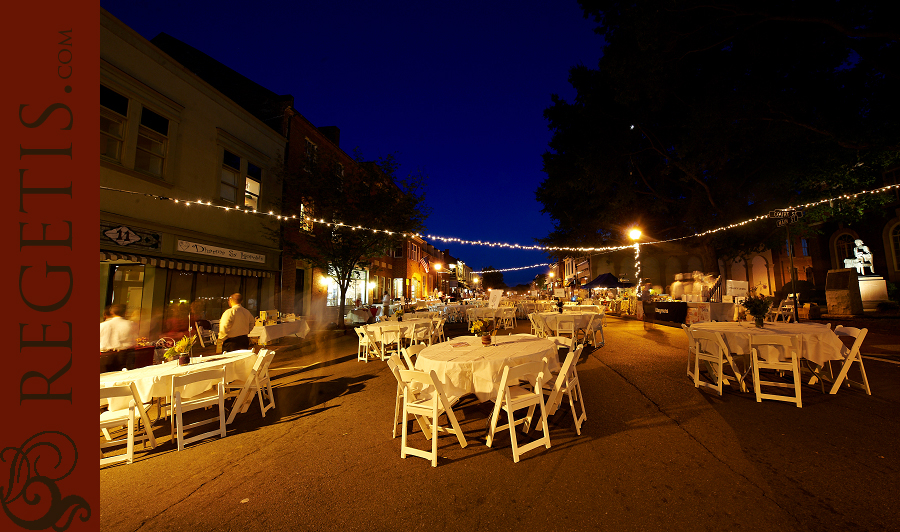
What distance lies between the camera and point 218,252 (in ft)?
37.4

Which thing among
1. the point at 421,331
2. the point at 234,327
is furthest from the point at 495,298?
the point at 234,327

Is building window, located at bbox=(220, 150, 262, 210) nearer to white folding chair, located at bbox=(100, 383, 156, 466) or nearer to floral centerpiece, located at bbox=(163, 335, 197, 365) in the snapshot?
floral centerpiece, located at bbox=(163, 335, 197, 365)

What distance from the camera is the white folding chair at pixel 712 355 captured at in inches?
193

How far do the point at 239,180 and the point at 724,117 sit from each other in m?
17.0

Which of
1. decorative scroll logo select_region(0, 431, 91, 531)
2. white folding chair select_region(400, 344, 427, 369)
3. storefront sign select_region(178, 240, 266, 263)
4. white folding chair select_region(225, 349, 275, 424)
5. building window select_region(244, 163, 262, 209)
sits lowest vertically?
white folding chair select_region(225, 349, 275, 424)

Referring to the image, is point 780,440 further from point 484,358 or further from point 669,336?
point 669,336

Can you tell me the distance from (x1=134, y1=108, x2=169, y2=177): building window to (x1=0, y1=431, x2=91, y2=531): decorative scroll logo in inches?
438

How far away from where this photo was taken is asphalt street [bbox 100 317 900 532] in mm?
2418

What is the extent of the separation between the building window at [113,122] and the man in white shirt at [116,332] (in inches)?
217

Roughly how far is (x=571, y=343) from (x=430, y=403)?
2.21 meters

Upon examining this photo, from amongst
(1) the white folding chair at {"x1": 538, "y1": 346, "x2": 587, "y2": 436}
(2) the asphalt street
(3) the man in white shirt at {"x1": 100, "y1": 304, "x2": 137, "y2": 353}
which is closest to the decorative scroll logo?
(2) the asphalt street

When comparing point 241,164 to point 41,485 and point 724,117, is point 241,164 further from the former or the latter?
point 724,117

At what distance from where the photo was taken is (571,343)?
16.0 feet

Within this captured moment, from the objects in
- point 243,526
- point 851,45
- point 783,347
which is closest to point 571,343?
point 783,347
